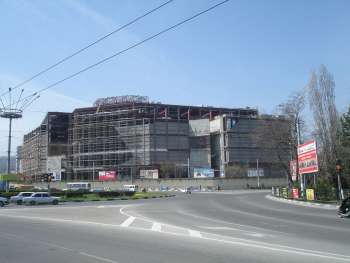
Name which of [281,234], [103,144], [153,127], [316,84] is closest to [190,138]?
→ [153,127]

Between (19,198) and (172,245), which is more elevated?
(19,198)

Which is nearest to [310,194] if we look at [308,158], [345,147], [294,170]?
[308,158]

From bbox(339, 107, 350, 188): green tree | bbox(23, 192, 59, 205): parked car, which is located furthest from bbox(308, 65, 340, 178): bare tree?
bbox(23, 192, 59, 205): parked car

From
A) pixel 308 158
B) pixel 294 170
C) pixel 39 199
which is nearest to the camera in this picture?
pixel 308 158

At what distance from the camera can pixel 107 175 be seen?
136 meters

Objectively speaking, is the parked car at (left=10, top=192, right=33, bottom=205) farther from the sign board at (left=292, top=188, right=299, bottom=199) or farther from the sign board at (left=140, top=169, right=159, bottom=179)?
the sign board at (left=140, top=169, right=159, bottom=179)

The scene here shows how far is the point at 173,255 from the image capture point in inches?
479

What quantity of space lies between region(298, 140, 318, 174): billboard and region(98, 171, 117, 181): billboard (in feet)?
282

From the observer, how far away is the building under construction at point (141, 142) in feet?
484

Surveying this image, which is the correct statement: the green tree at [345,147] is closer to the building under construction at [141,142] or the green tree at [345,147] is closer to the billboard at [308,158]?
the billboard at [308,158]

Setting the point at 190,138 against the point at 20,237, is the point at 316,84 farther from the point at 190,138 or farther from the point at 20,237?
the point at 190,138

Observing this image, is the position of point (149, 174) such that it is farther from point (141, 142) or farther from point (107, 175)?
point (141, 142)

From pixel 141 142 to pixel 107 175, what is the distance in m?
17.3

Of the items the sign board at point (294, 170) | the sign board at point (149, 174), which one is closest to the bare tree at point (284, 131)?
the sign board at point (294, 170)
